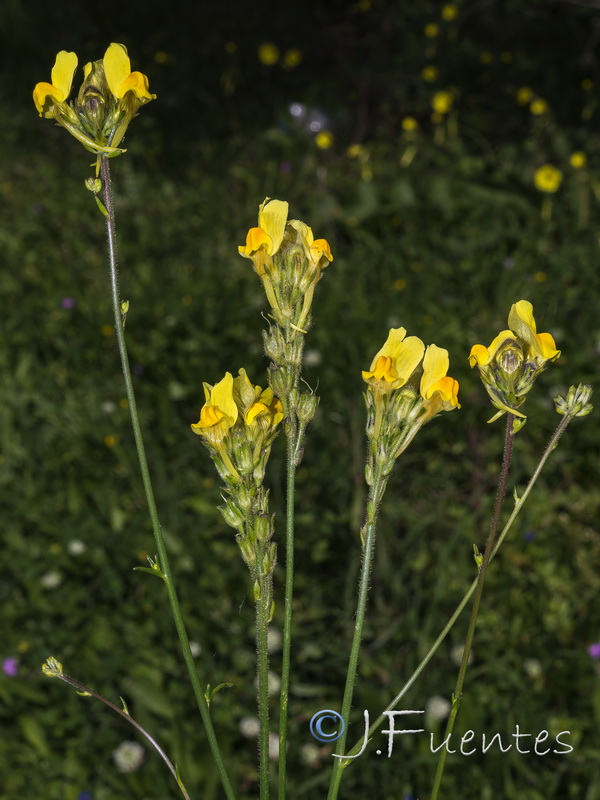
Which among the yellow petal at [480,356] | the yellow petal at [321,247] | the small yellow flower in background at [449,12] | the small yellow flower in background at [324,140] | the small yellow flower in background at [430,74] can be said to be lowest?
the yellow petal at [480,356]

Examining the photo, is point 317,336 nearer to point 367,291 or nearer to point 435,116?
point 367,291

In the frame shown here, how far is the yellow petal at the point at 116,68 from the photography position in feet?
2.02

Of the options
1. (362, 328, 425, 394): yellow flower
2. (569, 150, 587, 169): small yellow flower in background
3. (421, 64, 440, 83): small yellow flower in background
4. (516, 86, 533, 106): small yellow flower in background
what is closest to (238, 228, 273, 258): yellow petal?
(362, 328, 425, 394): yellow flower

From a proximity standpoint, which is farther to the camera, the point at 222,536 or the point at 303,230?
the point at 222,536

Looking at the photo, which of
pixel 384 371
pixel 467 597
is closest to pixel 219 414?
pixel 384 371

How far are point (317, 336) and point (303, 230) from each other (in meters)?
1.96

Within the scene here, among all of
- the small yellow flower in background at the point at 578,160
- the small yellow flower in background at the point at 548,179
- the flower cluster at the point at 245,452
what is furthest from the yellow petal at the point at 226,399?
the small yellow flower in background at the point at 578,160

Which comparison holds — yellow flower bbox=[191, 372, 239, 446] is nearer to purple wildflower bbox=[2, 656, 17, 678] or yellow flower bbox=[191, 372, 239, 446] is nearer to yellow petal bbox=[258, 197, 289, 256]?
yellow petal bbox=[258, 197, 289, 256]

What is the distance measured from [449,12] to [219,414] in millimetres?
4277

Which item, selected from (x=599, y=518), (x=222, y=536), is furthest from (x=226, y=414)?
(x=599, y=518)

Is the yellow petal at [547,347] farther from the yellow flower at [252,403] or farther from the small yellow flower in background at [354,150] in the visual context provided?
the small yellow flower in background at [354,150]

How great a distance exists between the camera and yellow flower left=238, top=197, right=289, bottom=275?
2.06 ft

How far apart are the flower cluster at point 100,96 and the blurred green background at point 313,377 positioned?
32 centimetres

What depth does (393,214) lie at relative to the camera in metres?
3.34
